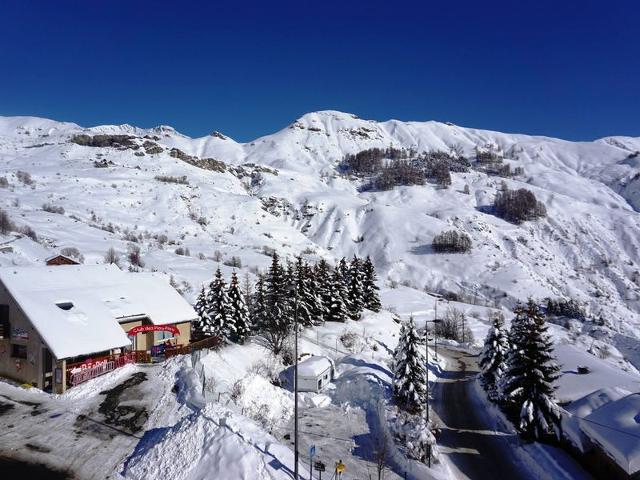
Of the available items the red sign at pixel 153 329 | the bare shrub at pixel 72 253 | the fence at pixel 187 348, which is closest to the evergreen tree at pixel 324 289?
the fence at pixel 187 348

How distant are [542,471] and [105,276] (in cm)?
3473

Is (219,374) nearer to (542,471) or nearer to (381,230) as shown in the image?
(542,471)

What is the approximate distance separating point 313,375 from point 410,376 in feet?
25.3

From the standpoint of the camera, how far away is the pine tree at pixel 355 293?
66.2 metres

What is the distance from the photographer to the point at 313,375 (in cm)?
3647

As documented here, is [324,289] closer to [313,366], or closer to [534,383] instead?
[313,366]

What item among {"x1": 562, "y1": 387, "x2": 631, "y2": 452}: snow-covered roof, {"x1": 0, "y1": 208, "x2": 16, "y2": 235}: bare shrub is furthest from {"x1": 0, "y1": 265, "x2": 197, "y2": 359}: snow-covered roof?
{"x1": 0, "y1": 208, "x2": 16, "y2": 235}: bare shrub

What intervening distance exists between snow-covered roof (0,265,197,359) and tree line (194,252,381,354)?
4.25 meters

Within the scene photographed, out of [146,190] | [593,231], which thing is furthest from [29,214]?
[593,231]

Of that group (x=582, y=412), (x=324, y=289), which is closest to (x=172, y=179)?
(x=324, y=289)

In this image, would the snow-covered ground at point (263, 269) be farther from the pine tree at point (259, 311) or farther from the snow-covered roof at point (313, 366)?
the pine tree at point (259, 311)

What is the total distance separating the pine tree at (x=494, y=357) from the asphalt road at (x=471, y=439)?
244 cm

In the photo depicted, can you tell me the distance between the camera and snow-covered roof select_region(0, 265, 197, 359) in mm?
27469

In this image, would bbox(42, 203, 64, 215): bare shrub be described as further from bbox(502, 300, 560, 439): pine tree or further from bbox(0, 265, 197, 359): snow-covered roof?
bbox(502, 300, 560, 439): pine tree
